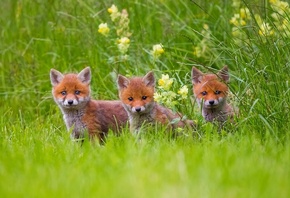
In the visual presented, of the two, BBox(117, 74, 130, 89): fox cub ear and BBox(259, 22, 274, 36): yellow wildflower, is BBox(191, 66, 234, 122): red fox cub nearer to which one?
BBox(259, 22, 274, 36): yellow wildflower

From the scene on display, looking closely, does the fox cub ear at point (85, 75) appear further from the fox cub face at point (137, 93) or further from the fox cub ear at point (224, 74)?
the fox cub ear at point (224, 74)

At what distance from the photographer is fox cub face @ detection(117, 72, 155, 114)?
7826mm

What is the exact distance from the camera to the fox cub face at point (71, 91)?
320 inches

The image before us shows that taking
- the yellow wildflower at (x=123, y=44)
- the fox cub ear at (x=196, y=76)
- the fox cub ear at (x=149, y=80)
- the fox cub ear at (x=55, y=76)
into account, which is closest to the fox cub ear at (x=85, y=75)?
the fox cub ear at (x=55, y=76)

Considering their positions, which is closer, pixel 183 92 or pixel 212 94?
pixel 183 92

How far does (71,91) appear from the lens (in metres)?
8.19

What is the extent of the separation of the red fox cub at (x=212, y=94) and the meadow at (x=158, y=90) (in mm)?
151

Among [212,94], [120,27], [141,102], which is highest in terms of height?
[120,27]

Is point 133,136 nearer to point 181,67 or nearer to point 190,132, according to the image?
point 190,132

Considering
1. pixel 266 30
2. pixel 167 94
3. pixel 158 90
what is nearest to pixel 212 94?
pixel 158 90

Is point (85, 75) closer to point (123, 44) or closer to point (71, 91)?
point (71, 91)

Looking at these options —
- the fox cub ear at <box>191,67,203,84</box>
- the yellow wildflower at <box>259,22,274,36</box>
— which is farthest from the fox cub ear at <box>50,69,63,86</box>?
the yellow wildflower at <box>259,22,274,36</box>

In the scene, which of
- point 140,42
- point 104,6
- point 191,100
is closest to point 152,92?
point 191,100

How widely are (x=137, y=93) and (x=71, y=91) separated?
0.79 m
